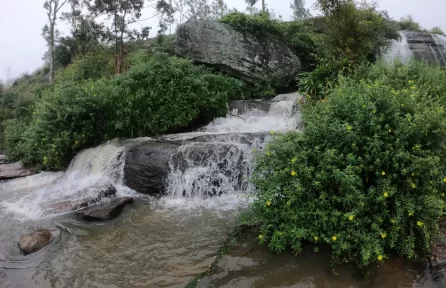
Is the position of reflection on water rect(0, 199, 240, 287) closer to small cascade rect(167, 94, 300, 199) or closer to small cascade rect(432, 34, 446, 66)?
small cascade rect(167, 94, 300, 199)

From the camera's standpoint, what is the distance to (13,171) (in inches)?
350

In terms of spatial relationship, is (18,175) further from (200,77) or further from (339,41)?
(339,41)

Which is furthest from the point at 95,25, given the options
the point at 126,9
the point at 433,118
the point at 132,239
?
the point at 433,118

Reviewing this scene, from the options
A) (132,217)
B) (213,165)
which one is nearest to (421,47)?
(213,165)

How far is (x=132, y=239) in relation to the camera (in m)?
4.78

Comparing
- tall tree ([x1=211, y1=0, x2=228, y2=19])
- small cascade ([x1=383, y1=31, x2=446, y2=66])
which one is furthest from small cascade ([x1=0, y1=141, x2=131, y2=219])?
tall tree ([x1=211, y1=0, x2=228, y2=19])

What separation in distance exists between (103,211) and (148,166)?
1.52 m

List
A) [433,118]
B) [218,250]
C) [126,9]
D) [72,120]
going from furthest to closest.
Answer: [126,9], [72,120], [218,250], [433,118]

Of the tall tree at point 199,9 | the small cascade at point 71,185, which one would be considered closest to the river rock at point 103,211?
the small cascade at point 71,185

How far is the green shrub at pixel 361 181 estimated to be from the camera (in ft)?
11.5

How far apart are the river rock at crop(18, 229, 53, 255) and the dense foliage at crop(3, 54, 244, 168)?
11.9ft

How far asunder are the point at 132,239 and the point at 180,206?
134 centimetres

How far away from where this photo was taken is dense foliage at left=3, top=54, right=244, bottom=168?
8.32 meters

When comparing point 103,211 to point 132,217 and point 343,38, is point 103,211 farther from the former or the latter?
point 343,38
